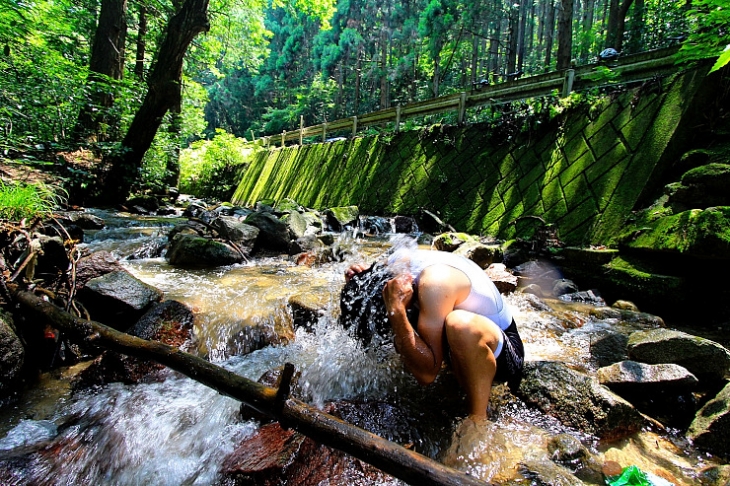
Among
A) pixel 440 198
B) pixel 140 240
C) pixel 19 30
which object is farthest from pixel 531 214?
pixel 19 30

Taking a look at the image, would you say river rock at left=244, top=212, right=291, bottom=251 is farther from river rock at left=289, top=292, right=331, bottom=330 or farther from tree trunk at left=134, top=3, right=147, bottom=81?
tree trunk at left=134, top=3, right=147, bottom=81

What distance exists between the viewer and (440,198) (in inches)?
355

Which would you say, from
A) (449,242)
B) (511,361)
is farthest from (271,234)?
(511,361)

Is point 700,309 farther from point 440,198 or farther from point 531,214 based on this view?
point 440,198

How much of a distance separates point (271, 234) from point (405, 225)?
141 inches

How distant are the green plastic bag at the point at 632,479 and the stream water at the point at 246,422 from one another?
0.79 ft

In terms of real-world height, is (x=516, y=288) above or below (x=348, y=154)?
below

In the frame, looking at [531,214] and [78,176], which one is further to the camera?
[78,176]

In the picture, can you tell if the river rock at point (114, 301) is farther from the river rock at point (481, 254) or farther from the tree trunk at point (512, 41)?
the tree trunk at point (512, 41)

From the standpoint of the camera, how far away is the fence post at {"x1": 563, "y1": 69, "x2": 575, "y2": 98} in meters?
7.13

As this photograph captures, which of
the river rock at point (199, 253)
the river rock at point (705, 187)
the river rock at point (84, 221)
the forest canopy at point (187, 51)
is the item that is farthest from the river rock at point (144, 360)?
the river rock at point (705, 187)

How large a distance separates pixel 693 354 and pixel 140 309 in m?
4.57

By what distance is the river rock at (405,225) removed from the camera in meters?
9.10

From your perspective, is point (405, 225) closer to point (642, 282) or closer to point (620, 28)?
point (642, 282)
